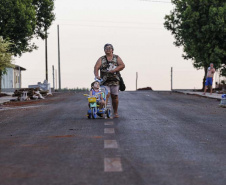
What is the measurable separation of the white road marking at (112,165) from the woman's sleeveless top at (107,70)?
7.64 meters

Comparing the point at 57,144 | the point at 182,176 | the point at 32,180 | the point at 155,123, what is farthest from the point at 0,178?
the point at 155,123

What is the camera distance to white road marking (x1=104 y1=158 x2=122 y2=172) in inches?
222

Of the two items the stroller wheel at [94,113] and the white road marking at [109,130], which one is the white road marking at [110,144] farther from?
the stroller wheel at [94,113]

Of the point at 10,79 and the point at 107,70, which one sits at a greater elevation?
the point at 107,70

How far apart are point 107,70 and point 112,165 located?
8.10 metres

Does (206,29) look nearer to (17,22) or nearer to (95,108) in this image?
(17,22)

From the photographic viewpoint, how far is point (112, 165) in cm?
589

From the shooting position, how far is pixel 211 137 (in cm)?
917

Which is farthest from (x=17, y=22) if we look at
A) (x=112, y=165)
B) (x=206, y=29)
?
(x=112, y=165)

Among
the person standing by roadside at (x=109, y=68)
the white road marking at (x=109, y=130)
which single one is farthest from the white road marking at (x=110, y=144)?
the person standing by roadside at (x=109, y=68)

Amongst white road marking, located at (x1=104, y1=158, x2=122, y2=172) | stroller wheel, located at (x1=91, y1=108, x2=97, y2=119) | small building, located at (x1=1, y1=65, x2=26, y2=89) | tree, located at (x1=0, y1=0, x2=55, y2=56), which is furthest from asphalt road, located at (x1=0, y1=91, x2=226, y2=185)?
small building, located at (x1=1, y1=65, x2=26, y2=89)

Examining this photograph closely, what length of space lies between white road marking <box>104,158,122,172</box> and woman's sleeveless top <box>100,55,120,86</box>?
7644 mm

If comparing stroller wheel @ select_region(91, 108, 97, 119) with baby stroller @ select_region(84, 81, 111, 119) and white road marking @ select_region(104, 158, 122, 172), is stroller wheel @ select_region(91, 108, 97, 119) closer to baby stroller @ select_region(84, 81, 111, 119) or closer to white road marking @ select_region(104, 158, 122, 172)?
baby stroller @ select_region(84, 81, 111, 119)

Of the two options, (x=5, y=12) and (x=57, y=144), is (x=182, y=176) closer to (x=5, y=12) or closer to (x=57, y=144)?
(x=57, y=144)
